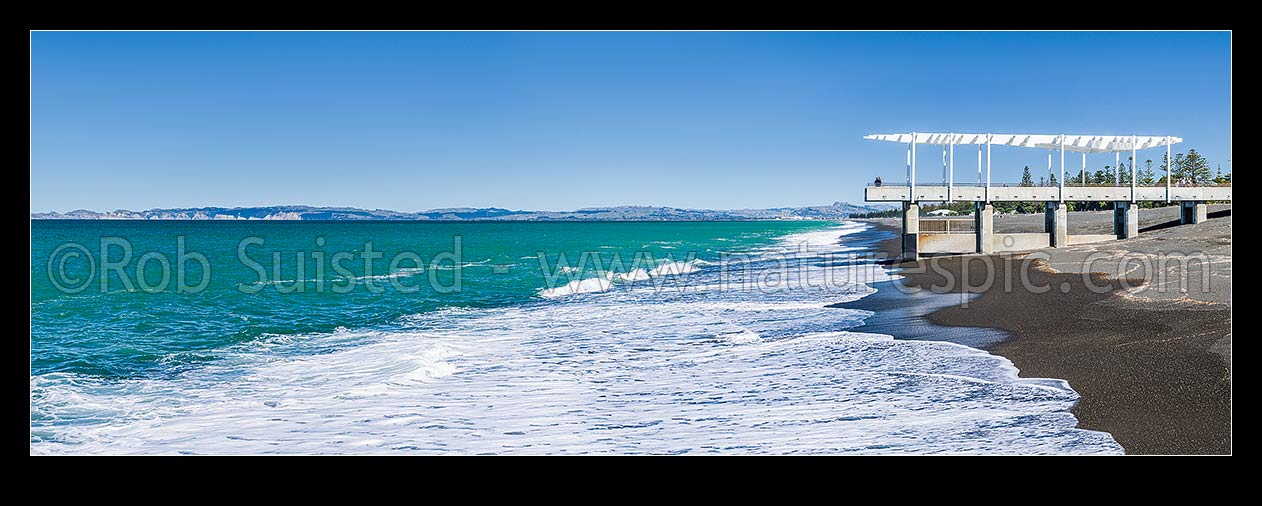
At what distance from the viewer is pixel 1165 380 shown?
350 inches

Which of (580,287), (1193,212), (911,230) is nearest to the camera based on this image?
(580,287)

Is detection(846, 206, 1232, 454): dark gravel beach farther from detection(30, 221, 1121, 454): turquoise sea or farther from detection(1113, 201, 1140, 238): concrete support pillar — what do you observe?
detection(1113, 201, 1140, 238): concrete support pillar

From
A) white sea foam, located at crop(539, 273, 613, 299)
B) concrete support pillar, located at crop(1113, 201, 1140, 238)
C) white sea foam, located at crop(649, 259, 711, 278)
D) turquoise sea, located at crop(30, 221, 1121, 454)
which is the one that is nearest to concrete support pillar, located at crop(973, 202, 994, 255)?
concrete support pillar, located at crop(1113, 201, 1140, 238)

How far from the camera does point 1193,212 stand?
34.4 meters

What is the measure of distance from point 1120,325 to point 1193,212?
1067 inches

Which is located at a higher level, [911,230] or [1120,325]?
[911,230]

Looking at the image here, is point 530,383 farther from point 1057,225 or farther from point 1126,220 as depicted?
point 1126,220

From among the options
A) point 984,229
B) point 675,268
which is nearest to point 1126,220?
point 984,229

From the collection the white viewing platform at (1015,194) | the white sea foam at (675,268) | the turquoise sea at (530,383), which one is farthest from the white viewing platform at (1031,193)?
the turquoise sea at (530,383)

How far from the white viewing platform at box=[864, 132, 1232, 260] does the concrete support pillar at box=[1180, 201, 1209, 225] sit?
0.64 feet
